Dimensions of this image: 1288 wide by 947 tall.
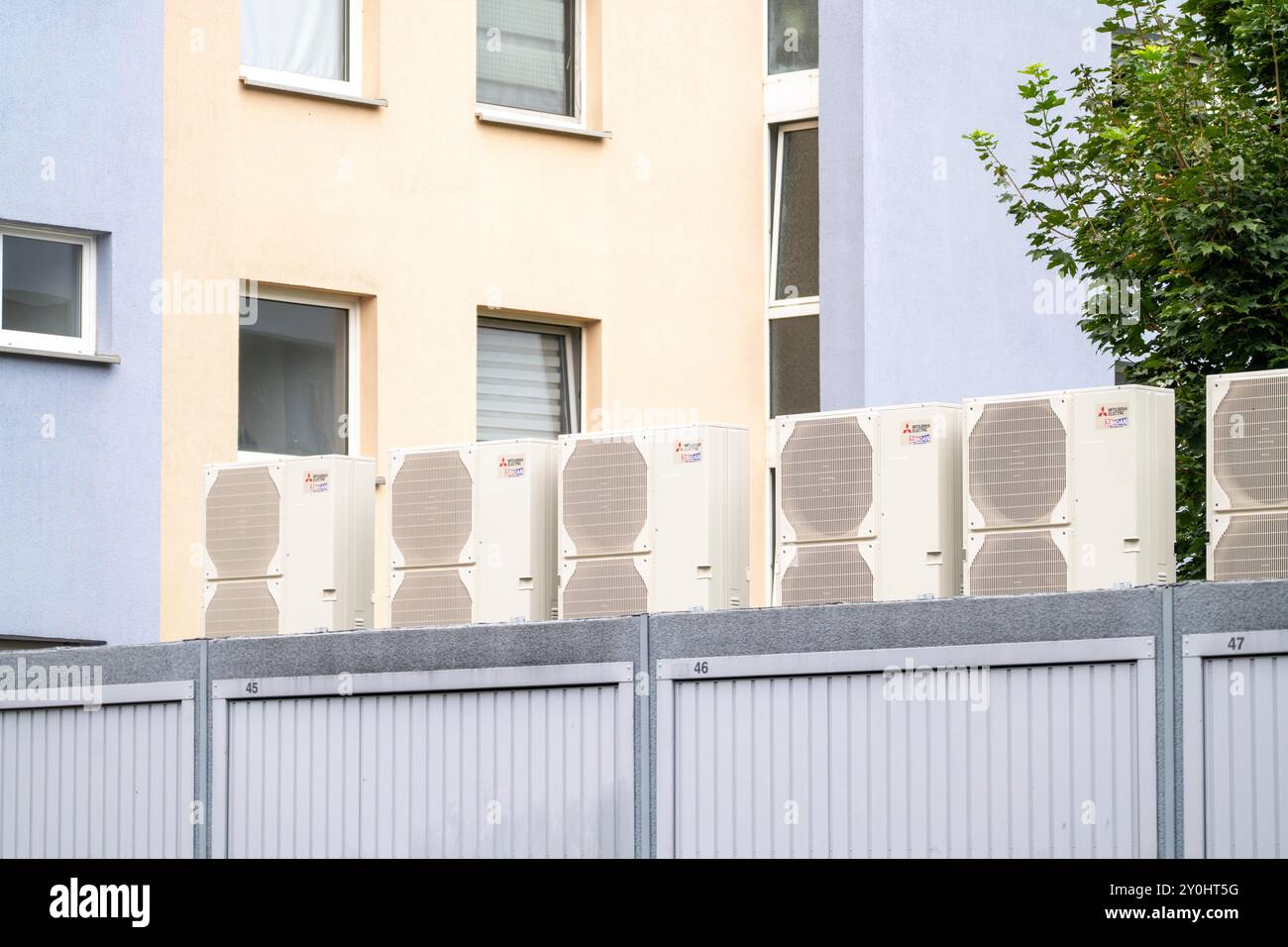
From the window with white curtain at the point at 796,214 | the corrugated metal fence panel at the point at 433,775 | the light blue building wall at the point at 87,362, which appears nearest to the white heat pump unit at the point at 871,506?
the corrugated metal fence panel at the point at 433,775

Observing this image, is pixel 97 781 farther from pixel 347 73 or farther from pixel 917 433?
pixel 347 73

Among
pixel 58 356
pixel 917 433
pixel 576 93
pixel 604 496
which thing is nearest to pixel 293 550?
pixel 604 496

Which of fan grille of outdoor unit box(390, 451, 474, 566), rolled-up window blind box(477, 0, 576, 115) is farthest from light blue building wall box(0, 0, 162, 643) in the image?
fan grille of outdoor unit box(390, 451, 474, 566)

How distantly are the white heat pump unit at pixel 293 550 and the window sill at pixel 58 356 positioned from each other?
16.1 feet

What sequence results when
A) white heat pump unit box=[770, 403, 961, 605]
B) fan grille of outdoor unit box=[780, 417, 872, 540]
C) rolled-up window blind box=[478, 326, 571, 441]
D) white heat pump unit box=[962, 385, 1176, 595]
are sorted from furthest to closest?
→ rolled-up window blind box=[478, 326, 571, 441] → fan grille of outdoor unit box=[780, 417, 872, 540] → white heat pump unit box=[770, 403, 961, 605] → white heat pump unit box=[962, 385, 1176, 595]

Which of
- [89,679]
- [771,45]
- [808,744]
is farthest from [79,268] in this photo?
[808,744]

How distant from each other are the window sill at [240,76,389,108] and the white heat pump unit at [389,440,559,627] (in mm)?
7346

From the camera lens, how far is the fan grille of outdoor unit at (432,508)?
11836mm

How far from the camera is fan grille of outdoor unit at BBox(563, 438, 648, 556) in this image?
11.3m
